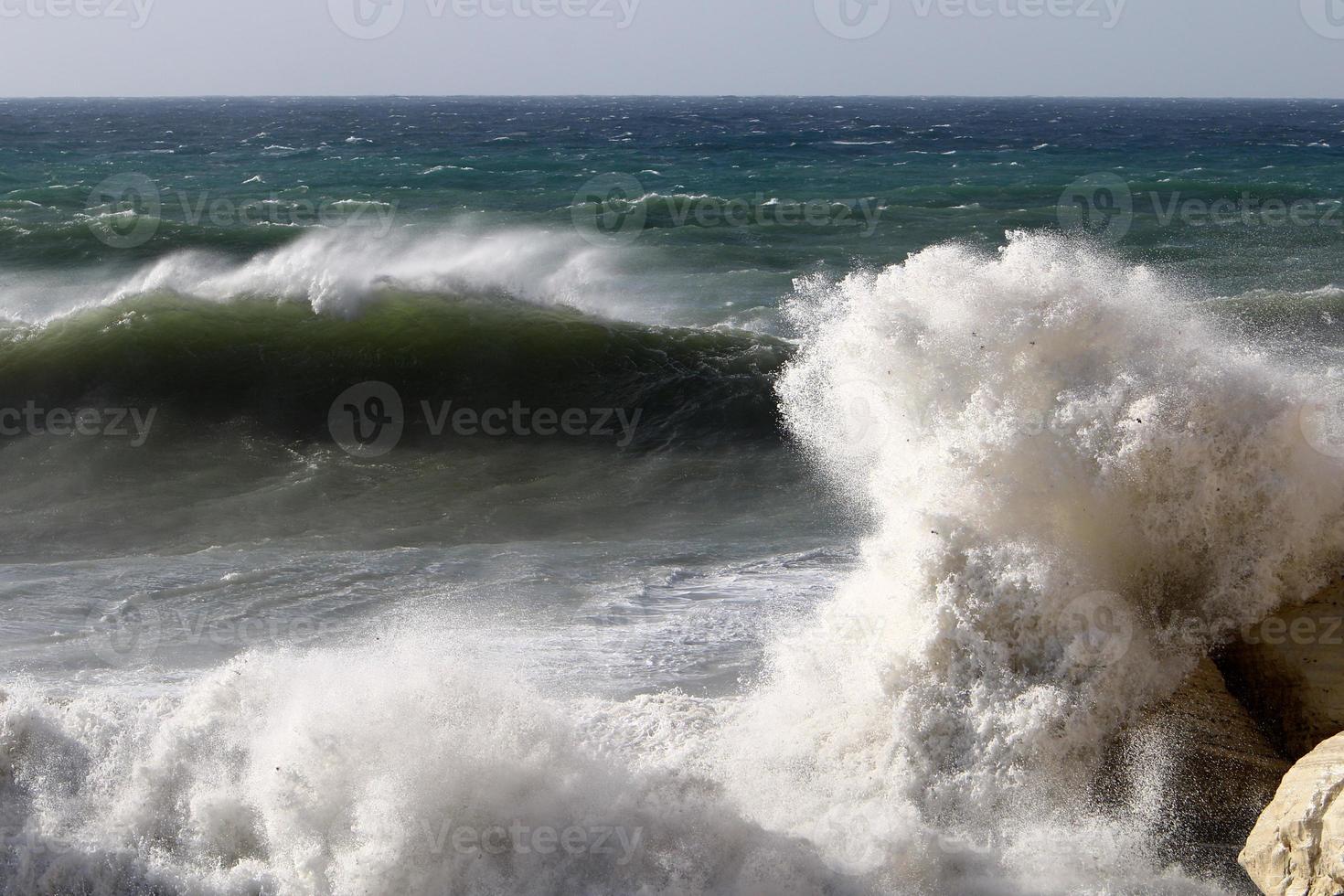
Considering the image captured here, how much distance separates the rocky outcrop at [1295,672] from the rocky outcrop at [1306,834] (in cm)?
70

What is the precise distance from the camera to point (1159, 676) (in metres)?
5.01

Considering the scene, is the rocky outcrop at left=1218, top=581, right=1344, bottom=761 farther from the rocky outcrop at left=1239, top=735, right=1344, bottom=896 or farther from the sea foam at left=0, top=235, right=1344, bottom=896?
the rocky outcrop at left=1239, top=735, right=1344, bottom=896

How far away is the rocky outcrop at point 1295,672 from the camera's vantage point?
4684 mm

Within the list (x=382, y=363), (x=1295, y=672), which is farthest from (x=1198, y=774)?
(x=382, y=363)

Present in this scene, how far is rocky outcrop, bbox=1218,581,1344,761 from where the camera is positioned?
468cm

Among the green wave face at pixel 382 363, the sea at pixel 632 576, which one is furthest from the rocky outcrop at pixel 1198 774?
the green wave face at pixel 382 363

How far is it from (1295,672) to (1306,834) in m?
1.24

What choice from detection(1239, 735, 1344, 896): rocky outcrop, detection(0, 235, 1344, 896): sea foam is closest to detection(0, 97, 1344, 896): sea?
detection(0, 235, 1344, 896): sea foam

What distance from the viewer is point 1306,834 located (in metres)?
3.80

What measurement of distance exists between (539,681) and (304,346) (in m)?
7.87

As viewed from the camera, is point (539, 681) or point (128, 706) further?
point (539, 681)

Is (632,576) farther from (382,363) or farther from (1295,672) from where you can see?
(382,363)

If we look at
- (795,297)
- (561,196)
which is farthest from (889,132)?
(795,297)

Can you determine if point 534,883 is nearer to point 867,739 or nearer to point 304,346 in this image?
point 867,739
